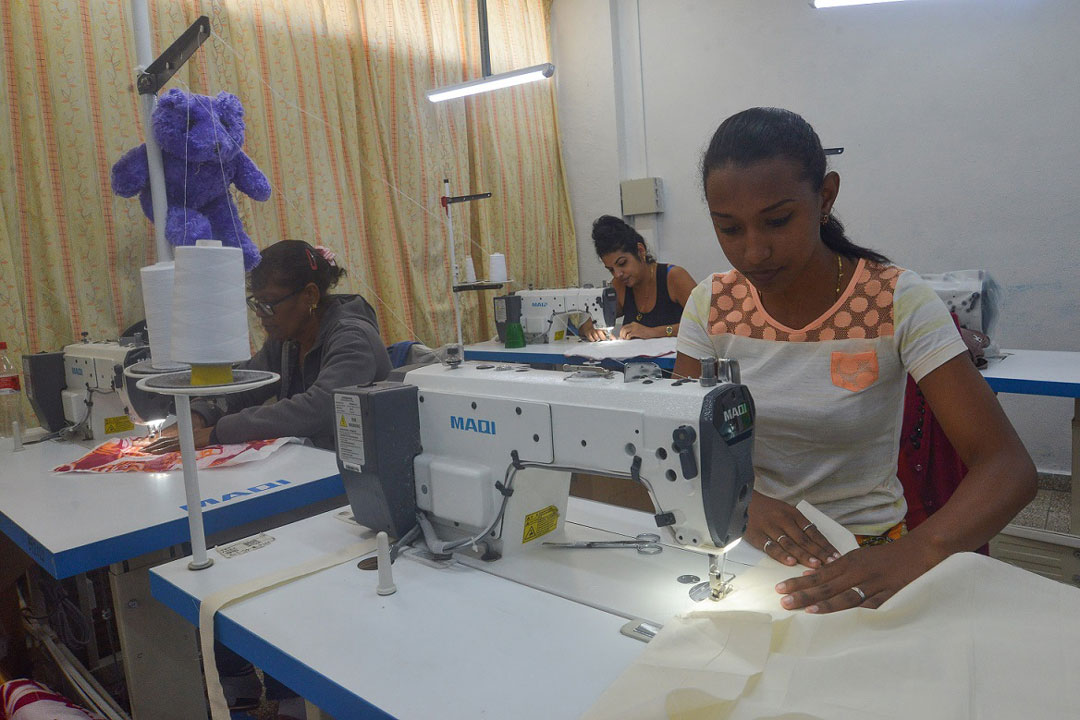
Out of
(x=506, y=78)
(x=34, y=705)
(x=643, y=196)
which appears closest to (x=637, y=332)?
(x=506, y=78)

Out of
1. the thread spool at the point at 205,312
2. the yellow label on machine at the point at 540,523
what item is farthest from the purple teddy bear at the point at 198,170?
the yellow label on machine at the point at 540,523

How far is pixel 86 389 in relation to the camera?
2.40 m

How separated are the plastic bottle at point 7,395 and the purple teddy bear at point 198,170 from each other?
2.42 ft

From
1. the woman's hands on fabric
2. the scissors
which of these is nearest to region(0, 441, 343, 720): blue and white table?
the woman's hands on fabric

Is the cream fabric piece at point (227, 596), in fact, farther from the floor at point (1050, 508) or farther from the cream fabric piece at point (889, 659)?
the floor at point (1050, 508)

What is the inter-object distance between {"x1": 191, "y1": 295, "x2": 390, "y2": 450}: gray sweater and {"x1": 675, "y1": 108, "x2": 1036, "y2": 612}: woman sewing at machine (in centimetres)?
125

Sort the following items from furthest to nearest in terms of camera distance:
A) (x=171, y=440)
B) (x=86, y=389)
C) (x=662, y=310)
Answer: (x=662, y=310) < (x=86, y=389) < (x=171, y=440)

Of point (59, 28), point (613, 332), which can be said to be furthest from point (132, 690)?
point (613, 332)

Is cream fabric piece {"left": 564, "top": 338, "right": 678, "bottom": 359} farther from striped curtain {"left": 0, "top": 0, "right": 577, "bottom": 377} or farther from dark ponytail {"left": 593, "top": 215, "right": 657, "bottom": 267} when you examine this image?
striped curtain {"left": 0, "top": 0, "right": 577, "bottom": 377}

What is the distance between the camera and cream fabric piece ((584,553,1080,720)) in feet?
2.41

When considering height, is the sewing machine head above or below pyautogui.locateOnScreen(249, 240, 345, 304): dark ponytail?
below

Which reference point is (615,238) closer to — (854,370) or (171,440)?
(171,440)

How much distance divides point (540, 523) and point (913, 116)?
412 centimetres

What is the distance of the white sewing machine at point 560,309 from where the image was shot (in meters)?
3.98
